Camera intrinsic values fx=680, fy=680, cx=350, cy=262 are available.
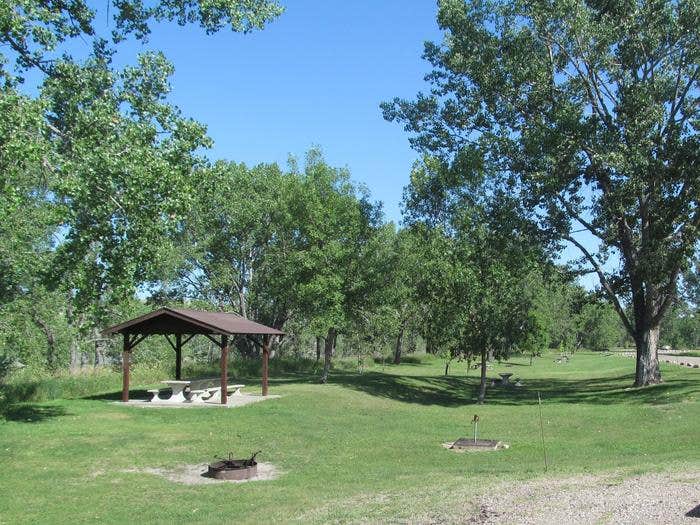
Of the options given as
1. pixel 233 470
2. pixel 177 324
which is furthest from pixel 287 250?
pixel 233 470


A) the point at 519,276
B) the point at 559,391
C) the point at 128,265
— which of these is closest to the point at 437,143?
the point at 519,276

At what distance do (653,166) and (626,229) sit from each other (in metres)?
3.85

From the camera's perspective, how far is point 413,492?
32.7ft

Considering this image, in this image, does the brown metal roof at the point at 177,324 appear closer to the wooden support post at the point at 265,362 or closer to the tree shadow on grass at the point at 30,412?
the wooden support post at the point at 265,362

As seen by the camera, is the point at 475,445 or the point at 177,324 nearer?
the point at 475,445

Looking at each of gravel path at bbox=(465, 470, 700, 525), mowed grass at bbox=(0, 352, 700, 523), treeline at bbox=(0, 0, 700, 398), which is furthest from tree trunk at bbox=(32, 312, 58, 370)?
gravel path at bbox=(465, 470, 700, 525)

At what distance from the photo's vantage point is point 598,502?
25.6 ft

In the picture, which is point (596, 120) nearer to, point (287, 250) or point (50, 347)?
point (287, 250)

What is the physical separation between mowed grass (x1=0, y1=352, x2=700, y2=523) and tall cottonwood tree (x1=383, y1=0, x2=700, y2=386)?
5.72 m

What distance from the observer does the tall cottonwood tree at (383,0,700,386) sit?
2478cm

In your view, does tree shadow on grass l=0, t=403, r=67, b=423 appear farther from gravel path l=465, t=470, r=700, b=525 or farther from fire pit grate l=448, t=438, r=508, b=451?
gravel path l=465, t=470, r=700, b=525

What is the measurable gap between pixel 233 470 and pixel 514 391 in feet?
79.0

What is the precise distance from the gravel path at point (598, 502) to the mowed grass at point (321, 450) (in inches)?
21.5

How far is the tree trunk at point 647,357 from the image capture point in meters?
28.5
